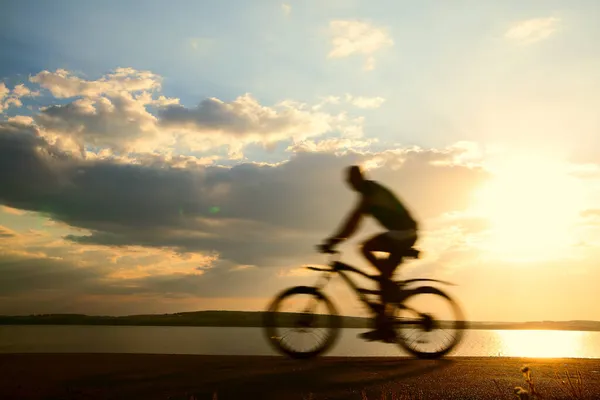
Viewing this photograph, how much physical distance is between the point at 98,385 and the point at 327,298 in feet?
14.1

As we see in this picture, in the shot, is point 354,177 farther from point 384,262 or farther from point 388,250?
point 384,262

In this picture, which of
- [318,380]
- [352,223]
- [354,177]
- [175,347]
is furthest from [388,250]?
[175,347]

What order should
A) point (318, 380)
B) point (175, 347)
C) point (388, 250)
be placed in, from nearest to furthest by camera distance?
point (318, 380)
point (388, 250)
point (175, 347)

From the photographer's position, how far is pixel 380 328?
8461 mm

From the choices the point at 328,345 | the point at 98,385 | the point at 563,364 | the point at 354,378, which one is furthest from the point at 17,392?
the point at 563,364

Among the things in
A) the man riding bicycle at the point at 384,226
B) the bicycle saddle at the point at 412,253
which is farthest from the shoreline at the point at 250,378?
the bicycle saddle at the point at 412,253

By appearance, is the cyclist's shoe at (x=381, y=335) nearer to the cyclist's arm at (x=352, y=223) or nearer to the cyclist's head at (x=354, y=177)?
the cyclist's arm at (x=352, y=223)

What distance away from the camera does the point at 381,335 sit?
8438 mm

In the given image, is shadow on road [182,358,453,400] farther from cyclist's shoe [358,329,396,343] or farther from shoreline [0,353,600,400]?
cyclist's shoe [358,329,396,343]

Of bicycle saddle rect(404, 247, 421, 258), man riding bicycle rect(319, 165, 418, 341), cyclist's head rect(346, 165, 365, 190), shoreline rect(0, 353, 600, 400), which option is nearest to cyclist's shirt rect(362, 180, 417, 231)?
man riding bicycle rect(319, 165, 418, 341)

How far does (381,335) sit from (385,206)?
2125 millimetres

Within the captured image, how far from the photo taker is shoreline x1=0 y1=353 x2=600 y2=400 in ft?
17.0

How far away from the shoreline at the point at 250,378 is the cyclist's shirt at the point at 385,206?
2125 millimetres

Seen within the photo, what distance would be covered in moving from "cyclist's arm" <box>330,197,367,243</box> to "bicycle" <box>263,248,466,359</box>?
0.33 m
